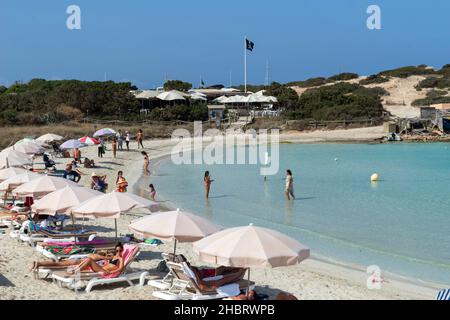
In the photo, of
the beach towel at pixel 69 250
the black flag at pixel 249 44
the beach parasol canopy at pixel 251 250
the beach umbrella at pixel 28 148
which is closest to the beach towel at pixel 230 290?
the beach parasol canopy at pixel 251 250

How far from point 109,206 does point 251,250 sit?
3759 mm

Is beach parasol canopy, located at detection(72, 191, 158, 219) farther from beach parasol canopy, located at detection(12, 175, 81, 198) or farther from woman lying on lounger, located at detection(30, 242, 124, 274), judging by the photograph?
beach parasol canopy, located at detection(12, 175, 81, 198)

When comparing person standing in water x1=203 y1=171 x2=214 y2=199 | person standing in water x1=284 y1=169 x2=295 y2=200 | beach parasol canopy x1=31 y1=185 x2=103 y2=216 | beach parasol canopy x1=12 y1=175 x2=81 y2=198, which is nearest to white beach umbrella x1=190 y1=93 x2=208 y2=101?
person standing in water x1=203 y1=171 x2=214 y2=199

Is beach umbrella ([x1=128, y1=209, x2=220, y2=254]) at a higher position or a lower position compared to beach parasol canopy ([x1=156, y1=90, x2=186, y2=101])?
lower

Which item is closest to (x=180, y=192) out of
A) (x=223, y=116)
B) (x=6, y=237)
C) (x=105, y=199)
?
(x=6, y=237)

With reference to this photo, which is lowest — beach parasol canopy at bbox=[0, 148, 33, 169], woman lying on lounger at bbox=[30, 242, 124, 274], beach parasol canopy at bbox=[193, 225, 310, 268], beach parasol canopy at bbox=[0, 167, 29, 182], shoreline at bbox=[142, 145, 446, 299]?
shoreline at bbox=[142, 145, 446, 299]

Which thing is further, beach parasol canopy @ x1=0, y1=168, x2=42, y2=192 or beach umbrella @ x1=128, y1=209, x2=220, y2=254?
beach parasol canopy @ x1=0, y1=168, x2=42, y2=192

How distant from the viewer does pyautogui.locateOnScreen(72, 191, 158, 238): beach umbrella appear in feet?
35.9

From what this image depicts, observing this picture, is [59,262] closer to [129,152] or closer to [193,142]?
[129,152]

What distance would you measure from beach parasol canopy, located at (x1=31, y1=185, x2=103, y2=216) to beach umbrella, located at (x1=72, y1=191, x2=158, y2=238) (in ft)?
1.56

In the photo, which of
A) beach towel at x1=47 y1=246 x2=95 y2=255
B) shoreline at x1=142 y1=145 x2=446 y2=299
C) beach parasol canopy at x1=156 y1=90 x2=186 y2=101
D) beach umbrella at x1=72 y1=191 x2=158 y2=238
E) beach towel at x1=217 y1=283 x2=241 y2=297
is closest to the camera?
beach towel at x1=217 y1=283 x2=241 y2=297

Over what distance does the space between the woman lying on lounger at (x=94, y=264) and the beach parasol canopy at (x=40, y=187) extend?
132 inches

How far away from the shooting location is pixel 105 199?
11.2 meters

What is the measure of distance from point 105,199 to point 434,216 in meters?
11.0
